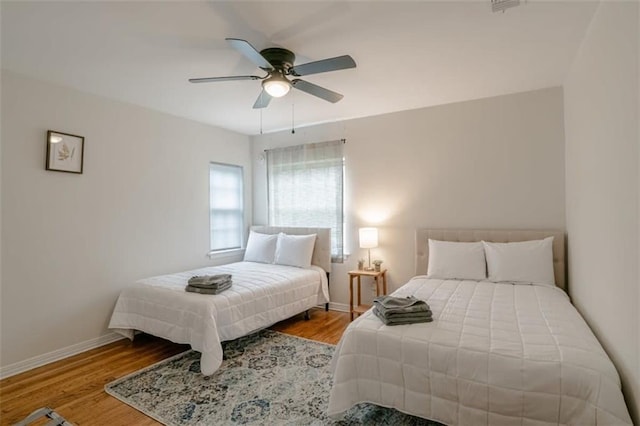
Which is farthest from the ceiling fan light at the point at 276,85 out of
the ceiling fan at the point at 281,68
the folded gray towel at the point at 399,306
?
the folded gray towel at the point at 399,306

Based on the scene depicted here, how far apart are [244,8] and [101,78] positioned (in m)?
1.80

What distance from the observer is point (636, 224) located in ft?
4.78

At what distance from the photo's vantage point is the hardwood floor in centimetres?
216

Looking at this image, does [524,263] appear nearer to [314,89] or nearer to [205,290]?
[314,89]

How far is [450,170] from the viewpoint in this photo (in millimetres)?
3727

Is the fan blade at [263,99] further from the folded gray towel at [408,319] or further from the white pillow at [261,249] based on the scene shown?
the white pillow at [261,249]

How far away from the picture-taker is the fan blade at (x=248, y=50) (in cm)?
191

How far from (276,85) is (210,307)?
1858 millimetres

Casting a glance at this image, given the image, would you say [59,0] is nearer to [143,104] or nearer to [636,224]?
[143,104]

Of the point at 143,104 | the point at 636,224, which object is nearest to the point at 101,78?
the point at 143,104

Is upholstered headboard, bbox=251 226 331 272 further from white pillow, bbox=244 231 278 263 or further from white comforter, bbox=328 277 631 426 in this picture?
white comforter, bbox=328 277 631 426

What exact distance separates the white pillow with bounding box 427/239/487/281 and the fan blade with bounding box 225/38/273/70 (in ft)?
7.96

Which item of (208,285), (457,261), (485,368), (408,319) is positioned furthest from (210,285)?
(457,261)

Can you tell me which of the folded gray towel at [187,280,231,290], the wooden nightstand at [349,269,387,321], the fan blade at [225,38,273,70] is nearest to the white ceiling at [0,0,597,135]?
the fan blade at [225,38,273,70]
